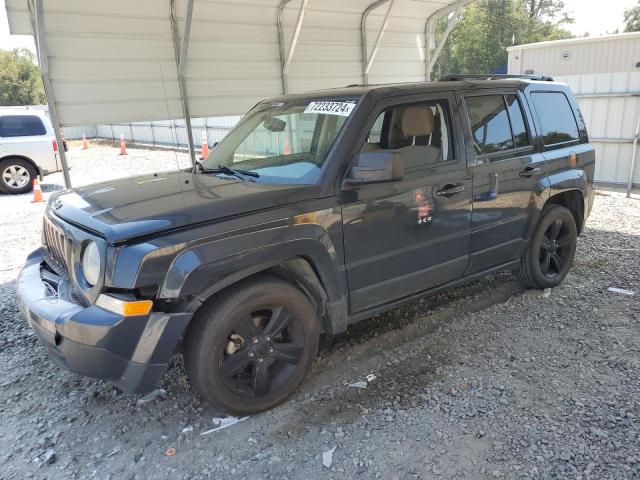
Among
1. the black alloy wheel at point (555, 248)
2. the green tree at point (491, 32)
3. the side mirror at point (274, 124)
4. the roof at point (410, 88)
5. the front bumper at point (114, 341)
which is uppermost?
the green tree at point (491, 32)

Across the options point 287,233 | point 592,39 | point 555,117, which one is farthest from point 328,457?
point 592,39

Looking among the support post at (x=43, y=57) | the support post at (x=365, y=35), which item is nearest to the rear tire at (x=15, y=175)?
the support post at (x=43, y=57)

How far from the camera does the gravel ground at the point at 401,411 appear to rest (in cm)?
266

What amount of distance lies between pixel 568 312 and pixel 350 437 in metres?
2.59

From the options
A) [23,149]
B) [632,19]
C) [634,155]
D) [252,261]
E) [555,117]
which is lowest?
[634,155]

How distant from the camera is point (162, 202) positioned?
9.67 ft

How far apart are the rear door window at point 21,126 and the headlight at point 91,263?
1081cm

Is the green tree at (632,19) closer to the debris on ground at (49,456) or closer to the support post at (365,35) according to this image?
the support post at (365,35)

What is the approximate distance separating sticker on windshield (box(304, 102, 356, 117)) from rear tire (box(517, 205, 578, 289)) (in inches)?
90.8

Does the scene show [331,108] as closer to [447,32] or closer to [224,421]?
[224,421]

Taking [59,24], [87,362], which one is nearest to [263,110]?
[87,362]

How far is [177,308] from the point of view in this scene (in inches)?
105

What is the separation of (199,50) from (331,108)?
3.80m

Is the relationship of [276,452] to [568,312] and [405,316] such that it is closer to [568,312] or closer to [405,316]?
[405,316]
